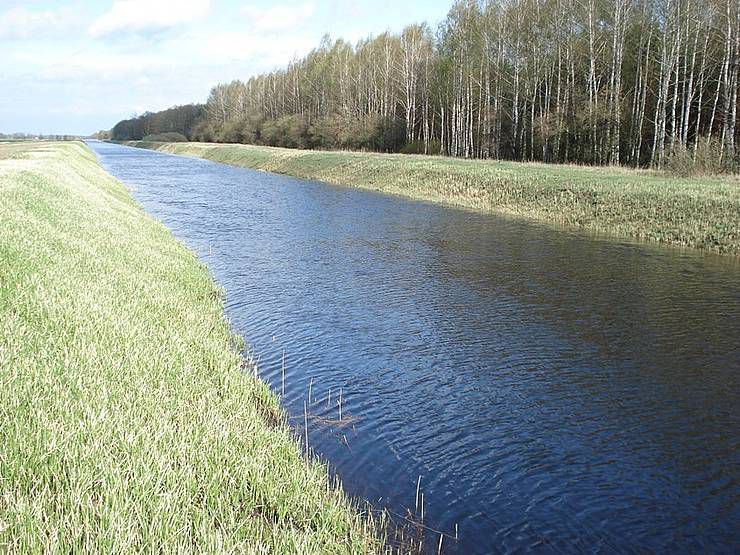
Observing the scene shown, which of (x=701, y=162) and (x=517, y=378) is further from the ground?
(x=701, y=162)

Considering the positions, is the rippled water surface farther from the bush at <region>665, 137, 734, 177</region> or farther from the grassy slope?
the bush at <region>665, 137, 734, 177</region>

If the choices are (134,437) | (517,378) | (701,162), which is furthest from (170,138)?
(134,437)

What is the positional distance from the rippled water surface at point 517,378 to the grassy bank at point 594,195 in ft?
7.13

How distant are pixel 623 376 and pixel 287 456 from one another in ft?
19.4

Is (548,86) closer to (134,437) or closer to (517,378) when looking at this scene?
(517,378)

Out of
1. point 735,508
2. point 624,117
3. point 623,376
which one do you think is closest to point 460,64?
point 624,117

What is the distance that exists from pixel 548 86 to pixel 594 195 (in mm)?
23383

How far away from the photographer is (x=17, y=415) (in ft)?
17.0

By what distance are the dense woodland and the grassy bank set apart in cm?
569

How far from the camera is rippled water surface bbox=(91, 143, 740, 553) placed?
621cm

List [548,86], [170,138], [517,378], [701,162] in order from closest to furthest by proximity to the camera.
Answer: [517,378] < [701,162] < [548,86] < [170,138]

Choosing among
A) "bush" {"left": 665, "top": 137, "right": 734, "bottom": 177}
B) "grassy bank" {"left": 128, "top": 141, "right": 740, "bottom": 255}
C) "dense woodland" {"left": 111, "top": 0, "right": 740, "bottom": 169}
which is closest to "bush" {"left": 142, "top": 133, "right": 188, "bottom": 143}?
"dense woodland" {"left": 111, "top": 0, "right": 740, "bottom": 169}

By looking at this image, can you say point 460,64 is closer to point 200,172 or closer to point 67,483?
point 200,172

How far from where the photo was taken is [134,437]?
5230 mm
